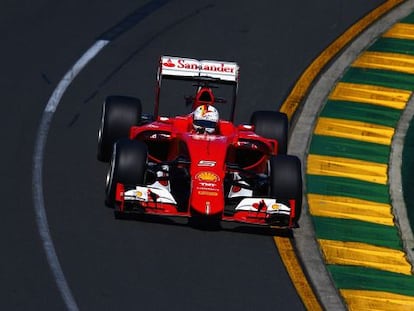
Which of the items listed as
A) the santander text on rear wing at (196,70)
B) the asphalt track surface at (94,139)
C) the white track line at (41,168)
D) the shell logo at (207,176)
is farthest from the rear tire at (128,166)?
the santander text on rear wing at (196,70)

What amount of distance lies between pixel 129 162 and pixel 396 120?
609 centimetres

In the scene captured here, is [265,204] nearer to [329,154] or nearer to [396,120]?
[329,154]

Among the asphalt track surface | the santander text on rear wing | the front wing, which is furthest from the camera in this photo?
the santander text on rear wing

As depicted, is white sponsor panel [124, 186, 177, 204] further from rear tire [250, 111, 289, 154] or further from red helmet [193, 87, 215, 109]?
rear tire [250, 111, 289, 154]

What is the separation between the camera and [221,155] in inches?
751

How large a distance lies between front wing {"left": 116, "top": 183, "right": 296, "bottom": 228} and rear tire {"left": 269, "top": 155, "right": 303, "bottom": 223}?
98 millimetres

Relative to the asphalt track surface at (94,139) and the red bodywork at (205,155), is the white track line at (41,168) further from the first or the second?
the red bodywork at (205,155)

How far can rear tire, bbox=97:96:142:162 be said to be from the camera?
20391 millimetres

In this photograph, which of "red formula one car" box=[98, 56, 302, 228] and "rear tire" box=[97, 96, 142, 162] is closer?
"red formula one car" box=[98, 56, 302, 228]

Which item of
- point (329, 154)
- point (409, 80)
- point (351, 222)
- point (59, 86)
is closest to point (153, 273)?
point (351, 222)

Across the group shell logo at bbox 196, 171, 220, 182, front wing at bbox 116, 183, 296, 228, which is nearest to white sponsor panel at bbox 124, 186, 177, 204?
front wing at bbox 116, 183, 296, 228

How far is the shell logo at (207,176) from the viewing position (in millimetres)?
18422

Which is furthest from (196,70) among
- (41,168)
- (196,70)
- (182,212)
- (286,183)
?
(182,212)

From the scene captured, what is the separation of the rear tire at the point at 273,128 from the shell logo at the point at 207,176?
7.46 feet
